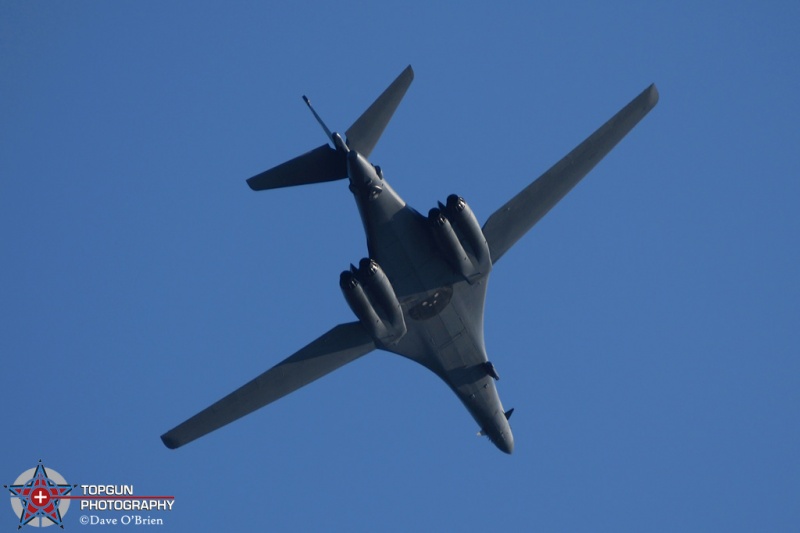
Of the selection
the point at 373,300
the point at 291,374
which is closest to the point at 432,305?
the point at 373,300

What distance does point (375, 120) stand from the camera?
92.4 ft

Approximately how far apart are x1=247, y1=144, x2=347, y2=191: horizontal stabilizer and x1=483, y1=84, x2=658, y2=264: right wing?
6.15 m

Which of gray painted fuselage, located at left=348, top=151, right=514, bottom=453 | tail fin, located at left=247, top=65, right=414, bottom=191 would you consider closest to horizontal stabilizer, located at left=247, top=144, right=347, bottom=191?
tail fin, located at left=247, top=65, right=414, bottom=191

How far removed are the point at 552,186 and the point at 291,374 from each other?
12.4 m

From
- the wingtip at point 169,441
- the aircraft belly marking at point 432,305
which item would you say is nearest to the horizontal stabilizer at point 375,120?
the aircraft belly marking at point 432,305

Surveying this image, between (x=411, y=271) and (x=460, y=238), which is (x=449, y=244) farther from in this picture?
(x=411, y=271)

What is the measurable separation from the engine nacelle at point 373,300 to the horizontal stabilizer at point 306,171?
362cm

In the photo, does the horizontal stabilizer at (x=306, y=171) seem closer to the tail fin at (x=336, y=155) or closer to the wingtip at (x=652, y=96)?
the tail fin at (x=336, y=155)

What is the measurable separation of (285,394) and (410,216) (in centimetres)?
853

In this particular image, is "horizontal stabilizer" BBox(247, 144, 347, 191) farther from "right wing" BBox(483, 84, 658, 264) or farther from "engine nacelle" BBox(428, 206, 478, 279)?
"right wing" BBox(483, 84, 658, 264)

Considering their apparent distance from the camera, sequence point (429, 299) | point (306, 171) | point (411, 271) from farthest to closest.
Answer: point (429, 299)
point (411, 271)
point (306, 171)

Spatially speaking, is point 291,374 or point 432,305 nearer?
point 432,305

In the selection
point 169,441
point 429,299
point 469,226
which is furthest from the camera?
point 169,441

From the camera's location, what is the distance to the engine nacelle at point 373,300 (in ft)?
88.5
